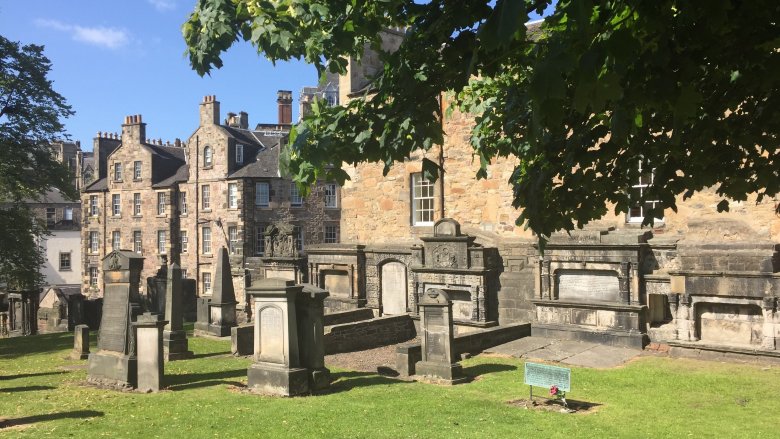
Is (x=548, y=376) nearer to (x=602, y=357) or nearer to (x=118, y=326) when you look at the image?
(x=602, y=357)

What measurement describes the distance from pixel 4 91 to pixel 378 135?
951 inches

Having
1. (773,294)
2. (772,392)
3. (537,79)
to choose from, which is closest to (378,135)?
(537,79)

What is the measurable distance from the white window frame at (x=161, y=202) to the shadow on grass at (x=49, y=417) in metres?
37.0

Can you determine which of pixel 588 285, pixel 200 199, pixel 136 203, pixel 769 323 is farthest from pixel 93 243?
pixel 769 323

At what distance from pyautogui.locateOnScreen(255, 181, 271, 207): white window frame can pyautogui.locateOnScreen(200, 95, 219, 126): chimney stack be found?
228 inches

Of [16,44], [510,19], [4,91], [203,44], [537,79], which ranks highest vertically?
[16,44]

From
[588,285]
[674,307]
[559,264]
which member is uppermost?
[559,264]

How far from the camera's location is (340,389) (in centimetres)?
1227

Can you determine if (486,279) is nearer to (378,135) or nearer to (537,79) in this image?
(378,135)

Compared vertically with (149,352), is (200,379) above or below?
below

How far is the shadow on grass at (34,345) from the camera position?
1917 centimetres

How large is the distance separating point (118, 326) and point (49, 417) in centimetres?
311

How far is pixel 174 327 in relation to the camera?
57.0 feet

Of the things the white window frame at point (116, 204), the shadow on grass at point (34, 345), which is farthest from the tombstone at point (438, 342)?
the white window frame at point (116, 204)
